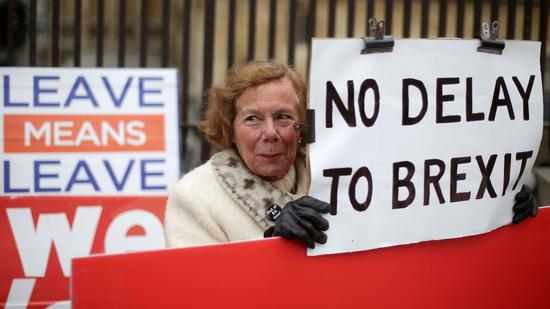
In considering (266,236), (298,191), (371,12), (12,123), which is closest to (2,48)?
(12,123)

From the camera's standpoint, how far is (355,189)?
212 cm

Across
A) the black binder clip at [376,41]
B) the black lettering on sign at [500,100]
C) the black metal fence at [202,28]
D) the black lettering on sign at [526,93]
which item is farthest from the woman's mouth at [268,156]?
the black metal fence at [202,28]

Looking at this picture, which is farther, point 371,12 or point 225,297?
point 371,12

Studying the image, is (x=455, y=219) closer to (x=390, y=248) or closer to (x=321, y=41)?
(x=390, y=248)

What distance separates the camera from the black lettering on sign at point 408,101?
84.9 inches

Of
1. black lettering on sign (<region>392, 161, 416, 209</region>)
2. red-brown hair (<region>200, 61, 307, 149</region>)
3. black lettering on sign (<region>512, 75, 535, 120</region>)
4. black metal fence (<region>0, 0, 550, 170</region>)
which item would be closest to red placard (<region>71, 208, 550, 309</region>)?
black lettering on sign (<region>392, 161, 416, 209</region>)

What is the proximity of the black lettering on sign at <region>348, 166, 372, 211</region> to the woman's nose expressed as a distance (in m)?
0.43

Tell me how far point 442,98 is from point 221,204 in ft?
2.46

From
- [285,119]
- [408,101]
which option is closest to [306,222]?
[408,101]

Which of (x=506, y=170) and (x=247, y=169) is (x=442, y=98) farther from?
(x=247, y=169)

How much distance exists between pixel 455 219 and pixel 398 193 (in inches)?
8.4

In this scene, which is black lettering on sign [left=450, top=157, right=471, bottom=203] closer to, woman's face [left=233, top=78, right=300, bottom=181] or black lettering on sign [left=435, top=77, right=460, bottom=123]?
black lettering on sign [left=435, top=77, right=460, bottom=123]

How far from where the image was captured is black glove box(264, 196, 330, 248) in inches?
80.4

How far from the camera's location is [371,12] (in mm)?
4855
